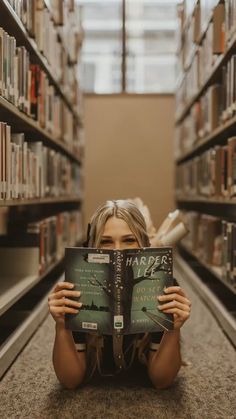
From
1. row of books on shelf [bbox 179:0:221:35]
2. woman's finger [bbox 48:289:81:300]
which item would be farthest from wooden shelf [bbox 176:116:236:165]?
woman's finger [bbox 48:289:81:300]

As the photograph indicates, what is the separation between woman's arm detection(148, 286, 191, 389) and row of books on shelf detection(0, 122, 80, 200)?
0.78 metres

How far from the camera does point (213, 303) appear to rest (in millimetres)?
2756

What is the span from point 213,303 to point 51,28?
1.82 meters

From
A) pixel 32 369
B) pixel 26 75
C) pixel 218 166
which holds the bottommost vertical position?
pixel 32 369

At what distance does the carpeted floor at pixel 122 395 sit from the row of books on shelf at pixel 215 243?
0.49 metres

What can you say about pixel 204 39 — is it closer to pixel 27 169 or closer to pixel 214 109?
pixel 214 109

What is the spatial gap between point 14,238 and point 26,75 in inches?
32.7

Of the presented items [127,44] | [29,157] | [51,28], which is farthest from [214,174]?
[127,44]

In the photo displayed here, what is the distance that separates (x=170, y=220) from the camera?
2.62 metres

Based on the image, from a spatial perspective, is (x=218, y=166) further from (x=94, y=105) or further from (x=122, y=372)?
(x=94, y=105)

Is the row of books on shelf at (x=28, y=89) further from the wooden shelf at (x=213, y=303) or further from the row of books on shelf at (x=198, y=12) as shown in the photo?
the wooden shelf at (x=213, y=303)

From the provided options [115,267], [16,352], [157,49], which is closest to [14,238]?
[16,352]

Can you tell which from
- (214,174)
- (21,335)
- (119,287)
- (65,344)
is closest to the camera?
(119,287)

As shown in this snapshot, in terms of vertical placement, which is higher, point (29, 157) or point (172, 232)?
point (29, 157)
